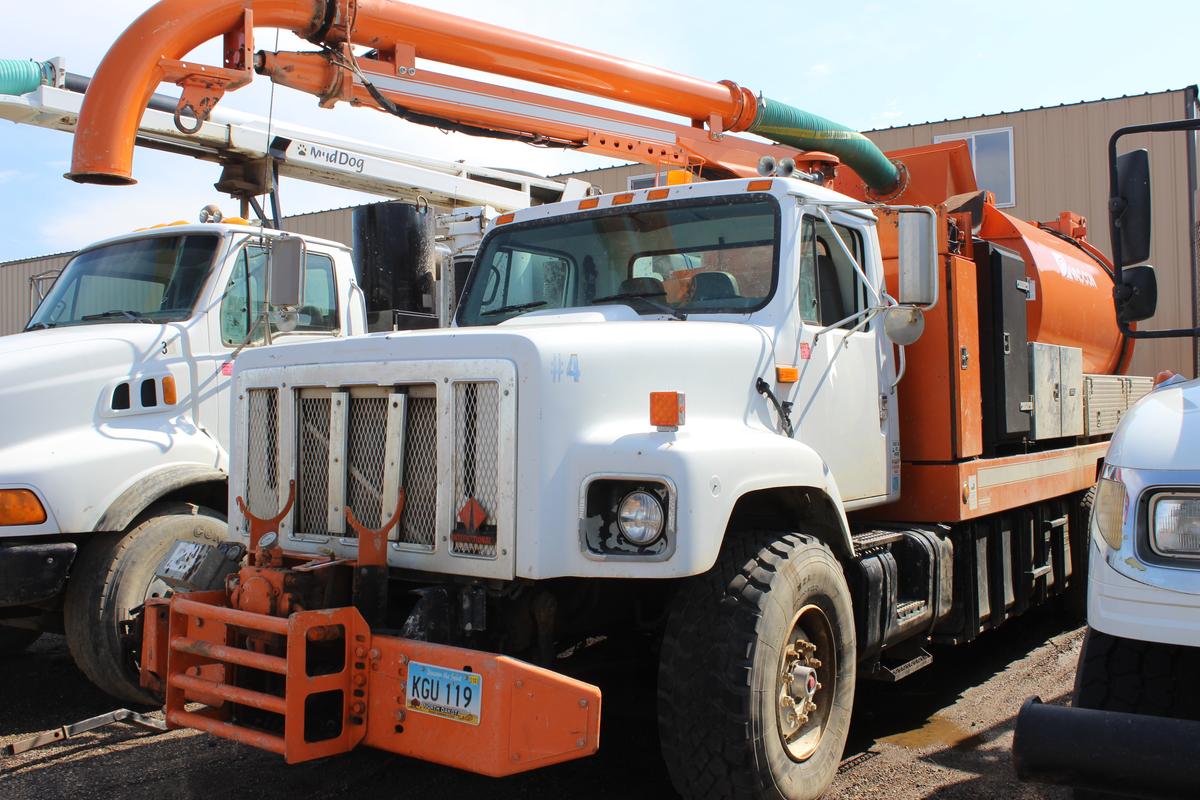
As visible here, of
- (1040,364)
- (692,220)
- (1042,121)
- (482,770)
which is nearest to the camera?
(482,770)

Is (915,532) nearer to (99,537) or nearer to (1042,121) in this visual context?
(99,537)

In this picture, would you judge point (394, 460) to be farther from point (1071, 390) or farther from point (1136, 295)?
point (1071, 390)

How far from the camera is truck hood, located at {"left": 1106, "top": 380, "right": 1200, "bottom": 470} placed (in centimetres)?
275

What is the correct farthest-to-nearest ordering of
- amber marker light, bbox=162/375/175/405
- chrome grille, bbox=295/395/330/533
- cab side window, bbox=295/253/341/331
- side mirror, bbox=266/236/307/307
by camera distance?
1. cab side window, bbox=295/253/341/331
2. amber marker light, bbox=162/375/175/405
3. side mirror, bbox=266/236/307/307
4. chrome grille, bbox=295/395/330/533

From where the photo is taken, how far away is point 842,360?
4.77 meters

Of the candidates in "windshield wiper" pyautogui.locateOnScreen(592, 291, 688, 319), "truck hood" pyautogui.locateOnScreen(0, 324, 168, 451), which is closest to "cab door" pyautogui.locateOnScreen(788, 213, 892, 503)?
"windshield wiper" pyautogui.locateOnScreen(592, 291, 688, 319)

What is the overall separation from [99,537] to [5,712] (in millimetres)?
1333

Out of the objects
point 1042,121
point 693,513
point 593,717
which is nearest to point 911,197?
point 693,513

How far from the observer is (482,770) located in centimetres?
312

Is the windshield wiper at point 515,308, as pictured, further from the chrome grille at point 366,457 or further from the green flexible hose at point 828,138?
the green flexible hose at point 828,138

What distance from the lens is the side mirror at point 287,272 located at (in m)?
5.23

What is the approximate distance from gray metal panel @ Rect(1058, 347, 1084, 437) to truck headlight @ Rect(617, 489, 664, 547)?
420cm

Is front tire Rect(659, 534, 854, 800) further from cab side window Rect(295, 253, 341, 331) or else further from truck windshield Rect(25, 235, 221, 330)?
truck windshield Rect(25, 235, 221, 330)

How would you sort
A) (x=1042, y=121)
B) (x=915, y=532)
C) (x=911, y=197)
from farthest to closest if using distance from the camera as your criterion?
1. (x=1042, y=121)
2. (x=911, y=197)
3. (x=915, y=532)
